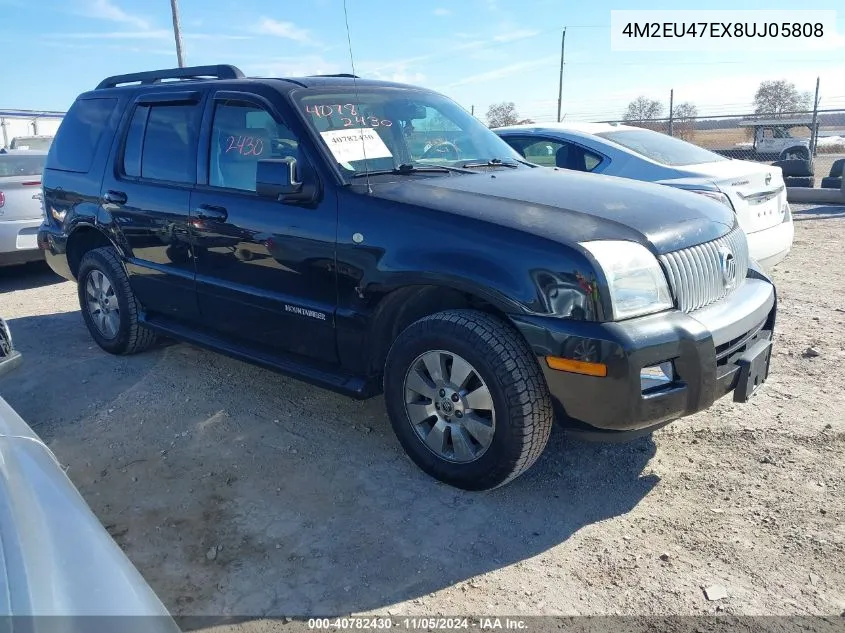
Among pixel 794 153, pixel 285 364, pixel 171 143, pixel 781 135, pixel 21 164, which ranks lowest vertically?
pixel 285 364

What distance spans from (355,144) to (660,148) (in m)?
4.21

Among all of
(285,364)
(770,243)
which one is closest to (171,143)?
(285,364)

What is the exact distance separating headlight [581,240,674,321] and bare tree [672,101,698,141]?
46.6ft

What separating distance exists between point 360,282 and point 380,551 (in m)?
1.26

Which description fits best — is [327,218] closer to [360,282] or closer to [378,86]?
[360,282]

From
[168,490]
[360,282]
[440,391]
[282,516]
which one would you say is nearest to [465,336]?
[440,391]

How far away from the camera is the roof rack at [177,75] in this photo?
455cm

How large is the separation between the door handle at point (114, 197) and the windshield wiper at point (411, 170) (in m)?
2.08

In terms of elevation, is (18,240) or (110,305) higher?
(18,240)

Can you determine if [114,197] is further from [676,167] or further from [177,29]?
[177,29]

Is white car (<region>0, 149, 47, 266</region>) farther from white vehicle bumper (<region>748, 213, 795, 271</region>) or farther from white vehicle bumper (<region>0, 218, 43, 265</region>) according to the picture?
white vehicle bumper (<region>748, 213, 795, 271</region>)

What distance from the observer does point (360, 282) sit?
3.37m

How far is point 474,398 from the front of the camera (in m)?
3.04

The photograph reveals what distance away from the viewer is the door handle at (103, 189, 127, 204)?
15.5 feet
